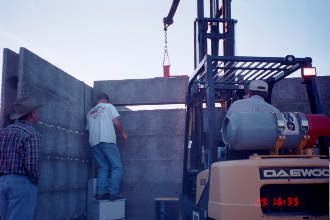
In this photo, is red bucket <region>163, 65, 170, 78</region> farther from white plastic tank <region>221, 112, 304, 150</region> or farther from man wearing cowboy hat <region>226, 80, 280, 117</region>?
white plastic tank <region>221, 112, 304, 150</region>

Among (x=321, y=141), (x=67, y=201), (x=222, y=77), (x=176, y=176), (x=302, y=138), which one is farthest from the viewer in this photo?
(x=176, y=176)

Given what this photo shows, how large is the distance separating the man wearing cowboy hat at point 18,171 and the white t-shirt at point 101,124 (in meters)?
2.58

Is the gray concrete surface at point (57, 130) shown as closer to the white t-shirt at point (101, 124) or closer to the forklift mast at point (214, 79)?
the white t-shirt at point (101, 124)

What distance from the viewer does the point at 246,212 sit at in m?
2.93

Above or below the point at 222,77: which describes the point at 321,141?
below

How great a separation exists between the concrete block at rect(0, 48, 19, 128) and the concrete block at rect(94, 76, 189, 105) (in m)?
2.88

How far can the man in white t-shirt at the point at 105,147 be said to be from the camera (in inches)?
252

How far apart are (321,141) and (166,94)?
13.3ft

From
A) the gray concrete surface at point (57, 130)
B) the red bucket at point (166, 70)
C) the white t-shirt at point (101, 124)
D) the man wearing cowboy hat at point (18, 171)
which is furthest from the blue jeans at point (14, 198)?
the red bucket at point (166, 70)

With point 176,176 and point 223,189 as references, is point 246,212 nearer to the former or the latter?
point 223,189

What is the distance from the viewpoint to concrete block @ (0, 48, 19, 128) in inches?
173

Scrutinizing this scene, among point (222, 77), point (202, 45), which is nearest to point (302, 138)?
point (222, 77)

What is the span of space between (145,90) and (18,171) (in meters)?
4.26

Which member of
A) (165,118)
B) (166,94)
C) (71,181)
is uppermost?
(166,94)
